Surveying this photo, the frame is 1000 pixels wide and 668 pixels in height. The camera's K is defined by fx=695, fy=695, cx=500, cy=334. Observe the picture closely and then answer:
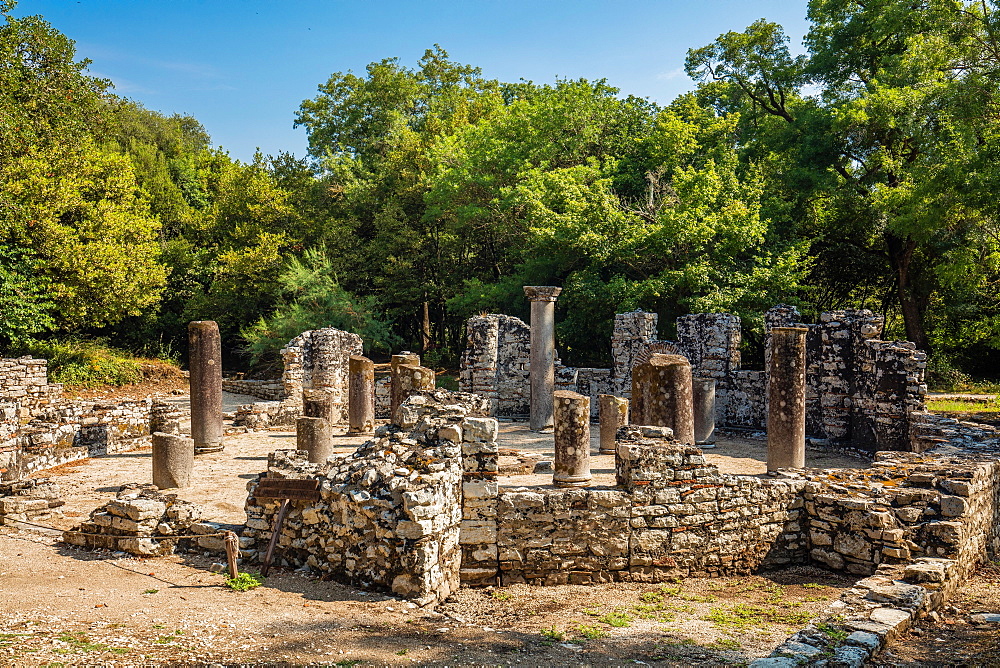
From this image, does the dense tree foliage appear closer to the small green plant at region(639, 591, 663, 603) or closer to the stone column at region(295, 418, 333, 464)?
the stone column at region(295, 418, 333, 464)

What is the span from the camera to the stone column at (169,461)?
12.3m

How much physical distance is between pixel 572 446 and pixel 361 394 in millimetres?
7954

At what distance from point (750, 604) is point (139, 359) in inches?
1185

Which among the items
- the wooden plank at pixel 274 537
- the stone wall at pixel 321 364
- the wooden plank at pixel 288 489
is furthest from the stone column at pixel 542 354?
the wooden plank at pixel 274 537

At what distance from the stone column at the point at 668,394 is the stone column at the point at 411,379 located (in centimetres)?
470

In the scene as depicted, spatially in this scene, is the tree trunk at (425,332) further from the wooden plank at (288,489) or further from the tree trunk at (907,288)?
the wooden plank at (288,489)

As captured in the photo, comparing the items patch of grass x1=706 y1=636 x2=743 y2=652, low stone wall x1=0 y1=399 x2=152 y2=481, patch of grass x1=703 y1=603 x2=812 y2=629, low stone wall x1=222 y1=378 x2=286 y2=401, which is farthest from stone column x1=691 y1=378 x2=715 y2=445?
low stone wall x1=222 y1=378 x2=286 y2=401

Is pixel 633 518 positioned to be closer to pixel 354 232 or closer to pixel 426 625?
pixel 426 625

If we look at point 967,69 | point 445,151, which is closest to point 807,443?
point 967,69

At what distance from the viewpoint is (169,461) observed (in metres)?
12.3

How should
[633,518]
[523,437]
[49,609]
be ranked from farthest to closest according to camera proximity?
[523,437]
[633,518]
[49,609]

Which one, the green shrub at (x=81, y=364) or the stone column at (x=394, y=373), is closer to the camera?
the stone column at (x=394, y=373)

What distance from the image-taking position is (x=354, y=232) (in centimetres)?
3281

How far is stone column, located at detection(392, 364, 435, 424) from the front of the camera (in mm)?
15508
